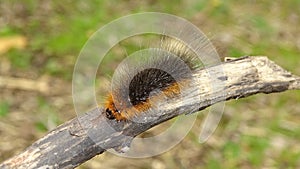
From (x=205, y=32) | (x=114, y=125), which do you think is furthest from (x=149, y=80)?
(x=205, y=32)

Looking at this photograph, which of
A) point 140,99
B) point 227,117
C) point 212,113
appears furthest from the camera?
point 227,117

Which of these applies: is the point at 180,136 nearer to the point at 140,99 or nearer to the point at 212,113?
the point at 212,113

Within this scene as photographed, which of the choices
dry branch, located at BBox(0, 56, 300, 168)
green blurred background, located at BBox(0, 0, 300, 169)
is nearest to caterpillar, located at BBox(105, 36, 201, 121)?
dry branch, located at BBox(0, 56, 300, 168)

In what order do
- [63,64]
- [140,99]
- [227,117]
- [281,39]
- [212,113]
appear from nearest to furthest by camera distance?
[140,99], [212,113], [227,117], [63,64], [281,39]

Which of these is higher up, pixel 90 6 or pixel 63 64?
pixel 90 6

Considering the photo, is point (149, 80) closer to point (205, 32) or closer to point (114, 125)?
point (114, 125)

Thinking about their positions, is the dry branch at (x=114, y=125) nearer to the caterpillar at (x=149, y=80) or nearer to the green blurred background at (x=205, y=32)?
the caterpillar at (x=149, y=80)

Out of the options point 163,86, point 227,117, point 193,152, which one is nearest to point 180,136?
point 193,152

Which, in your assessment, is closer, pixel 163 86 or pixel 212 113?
pixel 163 86
